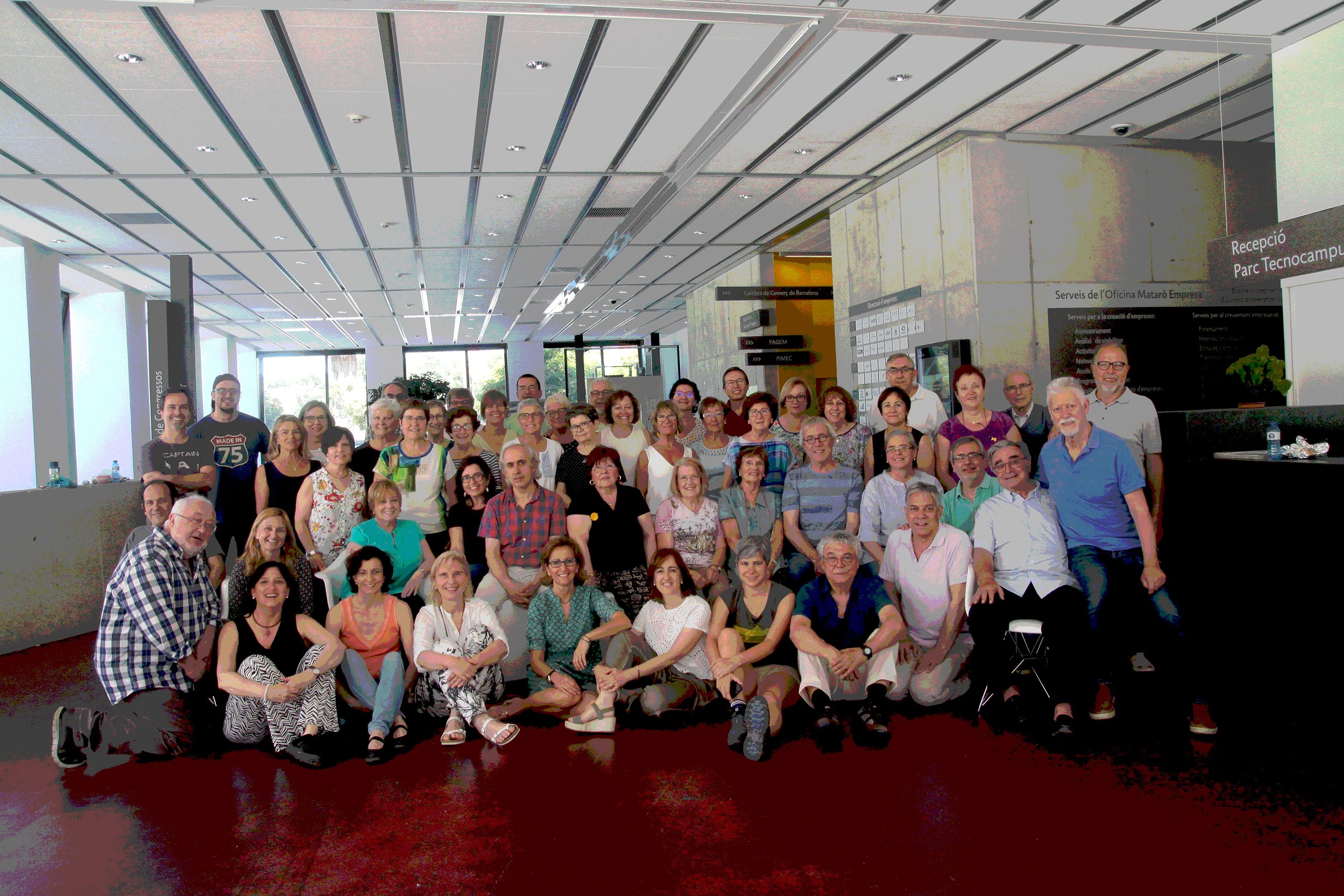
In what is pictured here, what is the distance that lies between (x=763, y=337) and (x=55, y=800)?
979 cm

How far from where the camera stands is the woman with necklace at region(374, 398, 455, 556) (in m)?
5.10

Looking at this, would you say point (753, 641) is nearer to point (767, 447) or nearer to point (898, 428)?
point (767, 447)

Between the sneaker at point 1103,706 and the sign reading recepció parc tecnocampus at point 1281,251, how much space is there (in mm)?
2452

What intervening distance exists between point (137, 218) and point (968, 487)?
29.9ft

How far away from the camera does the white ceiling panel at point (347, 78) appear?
193 inches

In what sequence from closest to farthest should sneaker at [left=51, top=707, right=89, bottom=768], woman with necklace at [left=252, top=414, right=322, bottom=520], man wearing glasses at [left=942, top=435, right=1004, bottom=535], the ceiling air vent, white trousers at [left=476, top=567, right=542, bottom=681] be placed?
sneaker at [left=51, top=707, right=89, bottom=768]
man wearing glasses at [left=942, top=435, right=1004, bottom=535]
white trousers at [left=476, top=567, right=542, bottom=681]
woman with necklace at [left=252, top=414, right=322, bottom=520]
the ceiling air vent

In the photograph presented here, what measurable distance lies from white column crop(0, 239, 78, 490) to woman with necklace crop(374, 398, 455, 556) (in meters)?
7.55

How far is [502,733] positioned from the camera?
13.2 ft

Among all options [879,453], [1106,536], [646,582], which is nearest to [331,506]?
[646,582]

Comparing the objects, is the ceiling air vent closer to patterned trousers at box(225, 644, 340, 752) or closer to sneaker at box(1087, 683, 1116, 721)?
patterned trousers at box(225, 644, 340, 752)

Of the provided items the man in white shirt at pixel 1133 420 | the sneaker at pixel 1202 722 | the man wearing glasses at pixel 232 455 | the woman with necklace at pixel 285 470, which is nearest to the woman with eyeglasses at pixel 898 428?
the man in white shirt at pixel 1133 420

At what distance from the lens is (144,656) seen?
3.98 meters

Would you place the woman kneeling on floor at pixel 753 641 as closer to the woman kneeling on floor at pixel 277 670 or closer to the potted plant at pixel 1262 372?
the woman kneeling on floor at pixel 277 670

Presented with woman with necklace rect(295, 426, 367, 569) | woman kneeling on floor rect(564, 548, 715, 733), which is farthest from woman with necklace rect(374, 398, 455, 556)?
woman kneeling on floor rect(564, 548, 715, 733)
